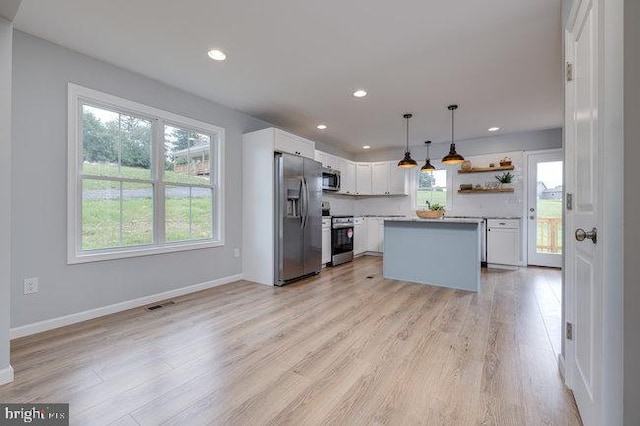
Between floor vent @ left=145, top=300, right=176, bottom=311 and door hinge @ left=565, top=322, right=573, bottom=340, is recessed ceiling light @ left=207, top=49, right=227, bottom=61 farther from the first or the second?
door hinge @ left=565, top=322, right=573, bottom=340

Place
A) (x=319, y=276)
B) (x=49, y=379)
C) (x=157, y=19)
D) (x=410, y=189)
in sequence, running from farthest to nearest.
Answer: (x=410, y=189), (x=319, y=276), (x=157, y=19), (x=49, y=379)

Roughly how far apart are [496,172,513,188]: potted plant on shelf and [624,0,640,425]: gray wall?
201 inches

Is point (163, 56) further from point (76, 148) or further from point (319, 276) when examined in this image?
point (319, 276)

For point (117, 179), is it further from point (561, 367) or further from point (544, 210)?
point (544, 210)

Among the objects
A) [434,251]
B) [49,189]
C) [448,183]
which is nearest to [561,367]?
[434,251]

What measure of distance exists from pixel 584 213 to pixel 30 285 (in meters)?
3.92

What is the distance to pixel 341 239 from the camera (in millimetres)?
5668

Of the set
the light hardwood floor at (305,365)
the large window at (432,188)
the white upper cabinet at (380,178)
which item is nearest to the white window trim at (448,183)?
the large window at (432,188)

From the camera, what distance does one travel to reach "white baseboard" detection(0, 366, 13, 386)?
1.71 meters

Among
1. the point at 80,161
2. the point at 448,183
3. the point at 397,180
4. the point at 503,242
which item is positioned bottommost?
the point at 503,242

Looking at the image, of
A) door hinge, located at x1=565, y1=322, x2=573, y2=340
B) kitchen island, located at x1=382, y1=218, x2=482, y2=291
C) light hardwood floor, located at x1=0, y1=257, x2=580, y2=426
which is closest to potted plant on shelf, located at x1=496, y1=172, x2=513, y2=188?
kitchen island, located at x1=382, y1=218, x2=482, y2=291

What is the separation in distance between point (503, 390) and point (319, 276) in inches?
124

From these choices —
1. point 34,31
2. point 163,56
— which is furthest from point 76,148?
point 163,56

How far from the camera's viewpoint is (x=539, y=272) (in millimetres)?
4855
